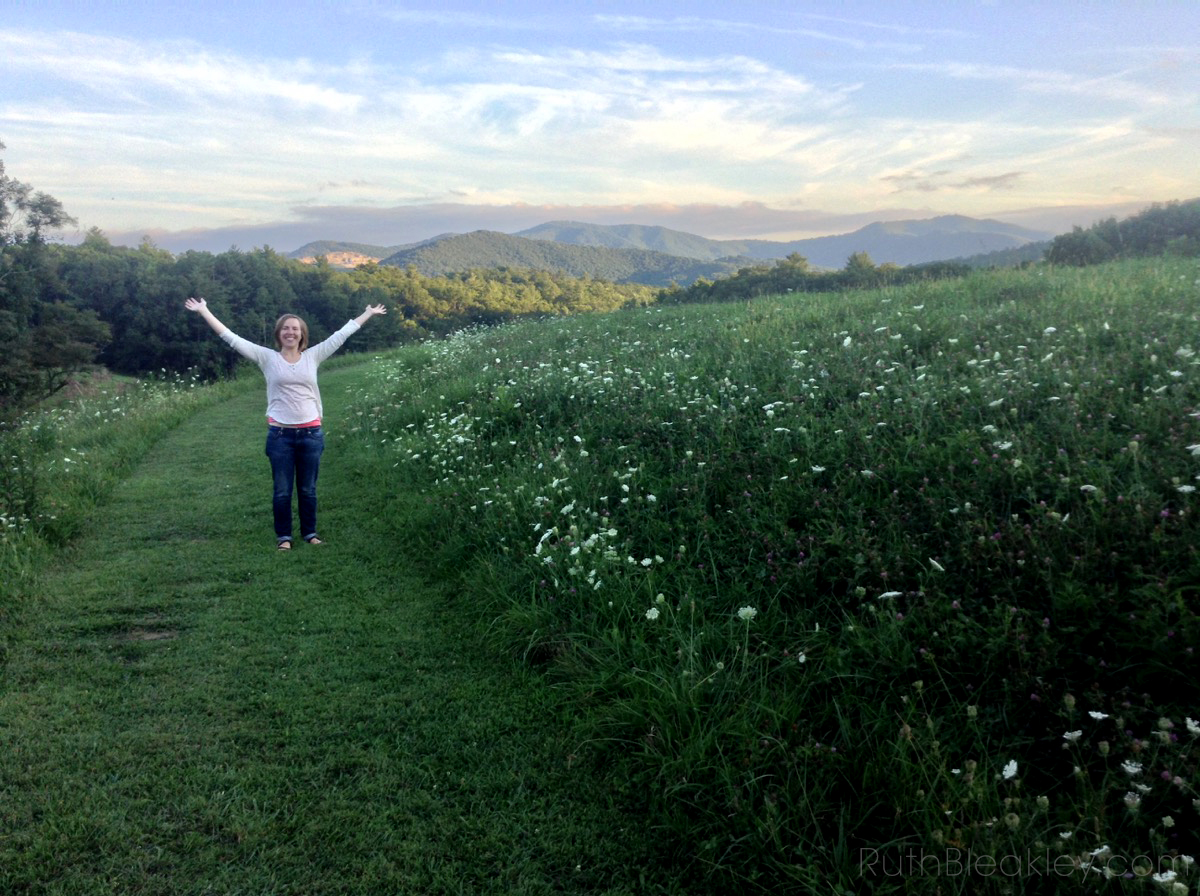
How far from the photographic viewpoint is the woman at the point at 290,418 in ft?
21.5

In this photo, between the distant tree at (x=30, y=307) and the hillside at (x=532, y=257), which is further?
the hillside at (x=532, y=257)

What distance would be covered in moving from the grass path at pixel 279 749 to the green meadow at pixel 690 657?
0.02 m

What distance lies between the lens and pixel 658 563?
4574mm

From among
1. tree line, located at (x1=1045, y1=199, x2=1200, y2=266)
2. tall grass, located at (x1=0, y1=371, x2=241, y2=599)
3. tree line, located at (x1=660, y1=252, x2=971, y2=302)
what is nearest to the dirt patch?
tall grass, located at (x1=0, y1=371, x2=241, y2=599)

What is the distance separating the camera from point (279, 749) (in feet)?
11.4

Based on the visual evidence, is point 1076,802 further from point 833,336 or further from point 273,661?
point 833,336

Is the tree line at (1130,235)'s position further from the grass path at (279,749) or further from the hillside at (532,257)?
the hillside at (532,257)

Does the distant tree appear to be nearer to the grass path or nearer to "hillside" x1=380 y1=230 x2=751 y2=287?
the grass path

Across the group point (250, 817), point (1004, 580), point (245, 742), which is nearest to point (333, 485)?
point (245, 742)

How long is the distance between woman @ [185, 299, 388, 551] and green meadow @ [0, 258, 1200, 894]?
0.43 metres

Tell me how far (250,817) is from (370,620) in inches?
80.3

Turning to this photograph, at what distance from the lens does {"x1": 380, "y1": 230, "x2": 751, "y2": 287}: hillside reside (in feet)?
369

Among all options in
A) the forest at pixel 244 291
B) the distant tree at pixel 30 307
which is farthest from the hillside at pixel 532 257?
the distant tree at pixel 30 307

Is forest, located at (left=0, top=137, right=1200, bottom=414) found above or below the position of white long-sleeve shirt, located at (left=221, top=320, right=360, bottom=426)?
above
